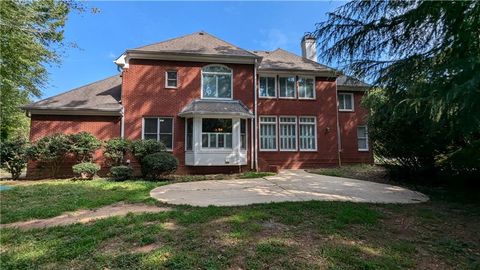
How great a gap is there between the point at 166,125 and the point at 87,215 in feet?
29.5

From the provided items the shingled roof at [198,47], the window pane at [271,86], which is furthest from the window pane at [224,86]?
the window pane at [271,86]

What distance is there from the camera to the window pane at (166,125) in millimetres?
15281

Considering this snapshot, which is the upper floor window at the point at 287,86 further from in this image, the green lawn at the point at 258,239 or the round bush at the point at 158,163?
the green lawn at the point at 258,239

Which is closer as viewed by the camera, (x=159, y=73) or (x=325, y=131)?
(x=159, y=73)

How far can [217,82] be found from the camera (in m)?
15.8

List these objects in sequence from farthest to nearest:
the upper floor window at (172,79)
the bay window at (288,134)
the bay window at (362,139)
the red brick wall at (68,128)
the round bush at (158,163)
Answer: the bay window at (362,139)
the bay window at (288,134)
the upper floor window at (172,79)
the red brick wall at (68,128)
the round bush at (158,163)

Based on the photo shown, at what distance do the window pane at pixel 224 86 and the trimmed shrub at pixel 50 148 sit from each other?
729cm

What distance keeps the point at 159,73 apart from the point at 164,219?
→ 35.4 feet

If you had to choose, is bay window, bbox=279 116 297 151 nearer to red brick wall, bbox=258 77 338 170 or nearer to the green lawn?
red brick wall, bbox=258 77 338 170

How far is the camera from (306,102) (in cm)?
1798

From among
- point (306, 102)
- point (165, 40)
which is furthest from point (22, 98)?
point (306, 102)

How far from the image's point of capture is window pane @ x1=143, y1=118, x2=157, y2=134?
15.2 meters

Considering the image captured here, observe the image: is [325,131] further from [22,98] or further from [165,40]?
[22,98]

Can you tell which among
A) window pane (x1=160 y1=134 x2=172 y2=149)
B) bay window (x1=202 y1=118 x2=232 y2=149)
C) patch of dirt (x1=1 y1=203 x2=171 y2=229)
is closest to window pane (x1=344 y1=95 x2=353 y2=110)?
bay window (x1=202 y1=118 x2=232 y2=149)
